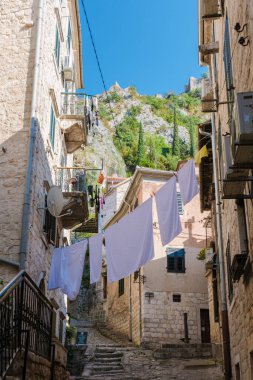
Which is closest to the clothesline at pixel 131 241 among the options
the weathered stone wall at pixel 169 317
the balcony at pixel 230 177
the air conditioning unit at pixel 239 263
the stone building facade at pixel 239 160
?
the stone building facade at pixel 239 160

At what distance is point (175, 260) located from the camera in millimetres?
22766

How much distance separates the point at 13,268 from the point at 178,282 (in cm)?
1286

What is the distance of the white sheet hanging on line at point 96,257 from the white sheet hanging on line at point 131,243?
0.93 meters

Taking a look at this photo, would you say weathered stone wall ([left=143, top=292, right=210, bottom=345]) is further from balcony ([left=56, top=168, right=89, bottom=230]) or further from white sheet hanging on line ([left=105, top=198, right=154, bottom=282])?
white sheet hanging on line ([left=105, top=198, right=154, bottom=282])

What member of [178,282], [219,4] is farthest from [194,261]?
[219,4]

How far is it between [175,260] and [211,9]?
47.7ft

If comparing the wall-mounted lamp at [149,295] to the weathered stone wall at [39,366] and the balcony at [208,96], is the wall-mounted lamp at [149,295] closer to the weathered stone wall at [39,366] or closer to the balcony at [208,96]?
the weathered stone wall at [39,366]

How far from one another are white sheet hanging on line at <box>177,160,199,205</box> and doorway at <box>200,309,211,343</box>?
15039 millimetres

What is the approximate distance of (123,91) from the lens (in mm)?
86000

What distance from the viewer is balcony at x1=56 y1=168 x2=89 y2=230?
611 inches

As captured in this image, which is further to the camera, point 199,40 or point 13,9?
point 199,40

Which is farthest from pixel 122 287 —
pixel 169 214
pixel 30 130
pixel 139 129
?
pixel 139 129

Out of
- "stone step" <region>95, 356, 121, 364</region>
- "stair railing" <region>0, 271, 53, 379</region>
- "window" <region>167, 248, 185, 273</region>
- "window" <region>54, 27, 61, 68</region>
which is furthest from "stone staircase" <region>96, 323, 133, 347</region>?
"stair railing" <region>0, 271, 53, 379</region>

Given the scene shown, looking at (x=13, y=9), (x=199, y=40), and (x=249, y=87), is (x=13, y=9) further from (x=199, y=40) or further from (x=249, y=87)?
(x=249, y=87)
